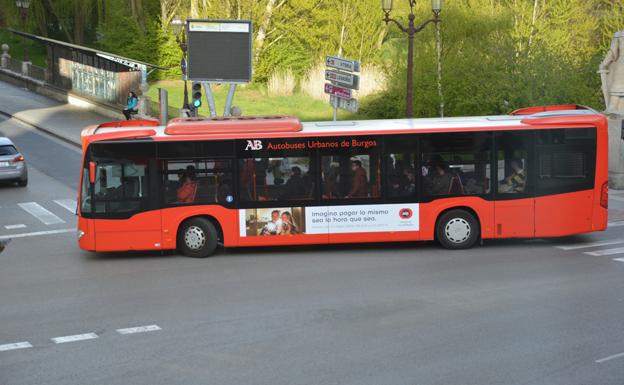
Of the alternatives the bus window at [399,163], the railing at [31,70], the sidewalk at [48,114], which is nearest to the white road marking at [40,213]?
the bus window at [399,163]

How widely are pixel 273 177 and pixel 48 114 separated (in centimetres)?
3075

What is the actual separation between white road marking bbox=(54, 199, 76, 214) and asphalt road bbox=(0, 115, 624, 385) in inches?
202

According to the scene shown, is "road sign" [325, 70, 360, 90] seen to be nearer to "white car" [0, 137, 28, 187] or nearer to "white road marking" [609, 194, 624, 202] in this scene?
"white road marking" [609, 194, 624, 202]

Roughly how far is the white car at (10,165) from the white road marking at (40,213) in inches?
113

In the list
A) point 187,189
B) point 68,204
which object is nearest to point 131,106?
point 68,204

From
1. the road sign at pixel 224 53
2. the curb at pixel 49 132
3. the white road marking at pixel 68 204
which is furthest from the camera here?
the curb at pixel 49 132

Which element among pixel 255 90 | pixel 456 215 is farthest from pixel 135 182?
pixel 255 90

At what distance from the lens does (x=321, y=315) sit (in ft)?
43.7

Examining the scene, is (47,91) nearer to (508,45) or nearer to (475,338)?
(508,45)

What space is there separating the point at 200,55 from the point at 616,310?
17.4 metres

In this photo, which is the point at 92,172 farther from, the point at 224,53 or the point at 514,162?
the point at 224,53

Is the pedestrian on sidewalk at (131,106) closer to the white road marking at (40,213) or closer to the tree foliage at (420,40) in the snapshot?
the tree foliage at (420,40)

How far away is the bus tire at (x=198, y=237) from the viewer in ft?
61.2

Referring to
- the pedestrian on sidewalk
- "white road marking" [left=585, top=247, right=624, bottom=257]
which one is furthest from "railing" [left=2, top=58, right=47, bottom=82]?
"white road marking" [left=585, top=247, right=624, bottom=257]
